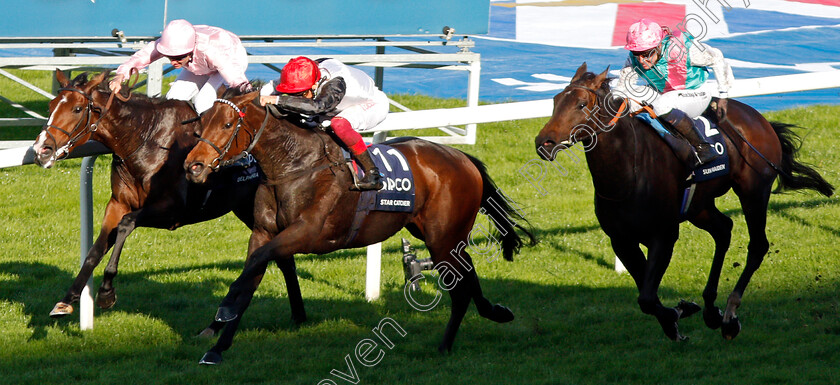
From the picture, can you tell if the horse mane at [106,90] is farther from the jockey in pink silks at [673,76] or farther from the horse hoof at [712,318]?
the horse hoof at [712,318]

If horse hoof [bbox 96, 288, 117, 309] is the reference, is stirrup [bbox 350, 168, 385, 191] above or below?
above

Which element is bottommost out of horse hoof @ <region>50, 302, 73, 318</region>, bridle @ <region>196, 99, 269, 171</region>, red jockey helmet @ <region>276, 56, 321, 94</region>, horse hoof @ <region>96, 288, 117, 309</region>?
horse hoof @ <region>96, 288, 117, 309</region>

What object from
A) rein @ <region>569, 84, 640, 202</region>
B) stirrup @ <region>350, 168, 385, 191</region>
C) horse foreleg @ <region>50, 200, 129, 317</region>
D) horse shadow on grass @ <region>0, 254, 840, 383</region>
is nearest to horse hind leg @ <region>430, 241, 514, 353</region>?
horse shadow on grass @ <region>0, 254, 840, 383</region>

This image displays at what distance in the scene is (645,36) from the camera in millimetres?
5105

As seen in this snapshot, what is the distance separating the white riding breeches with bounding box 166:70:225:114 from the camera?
553cm

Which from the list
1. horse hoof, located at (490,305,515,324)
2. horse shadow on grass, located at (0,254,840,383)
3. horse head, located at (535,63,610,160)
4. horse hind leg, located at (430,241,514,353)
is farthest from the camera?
horse hoof, located at (490,305,515,324)

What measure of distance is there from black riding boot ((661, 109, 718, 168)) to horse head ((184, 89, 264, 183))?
2.38 meters

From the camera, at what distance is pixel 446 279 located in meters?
5.32

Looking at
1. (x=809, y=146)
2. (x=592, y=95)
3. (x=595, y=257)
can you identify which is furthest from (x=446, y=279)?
(x=809, y=146)

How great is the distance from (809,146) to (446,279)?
829 centimetres

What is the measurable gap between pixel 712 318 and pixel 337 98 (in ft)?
8.87

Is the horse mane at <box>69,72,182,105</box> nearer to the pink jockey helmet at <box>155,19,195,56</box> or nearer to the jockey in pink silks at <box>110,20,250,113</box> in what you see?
the jockey in pink silks at <box>110,20,250,113</box>

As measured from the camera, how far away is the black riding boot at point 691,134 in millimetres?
5223

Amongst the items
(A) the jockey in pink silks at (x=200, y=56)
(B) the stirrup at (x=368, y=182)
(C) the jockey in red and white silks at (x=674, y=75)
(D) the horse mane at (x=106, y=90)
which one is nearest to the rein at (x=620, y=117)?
(C) the jockey in red and white silks at (x=674, y=75)
